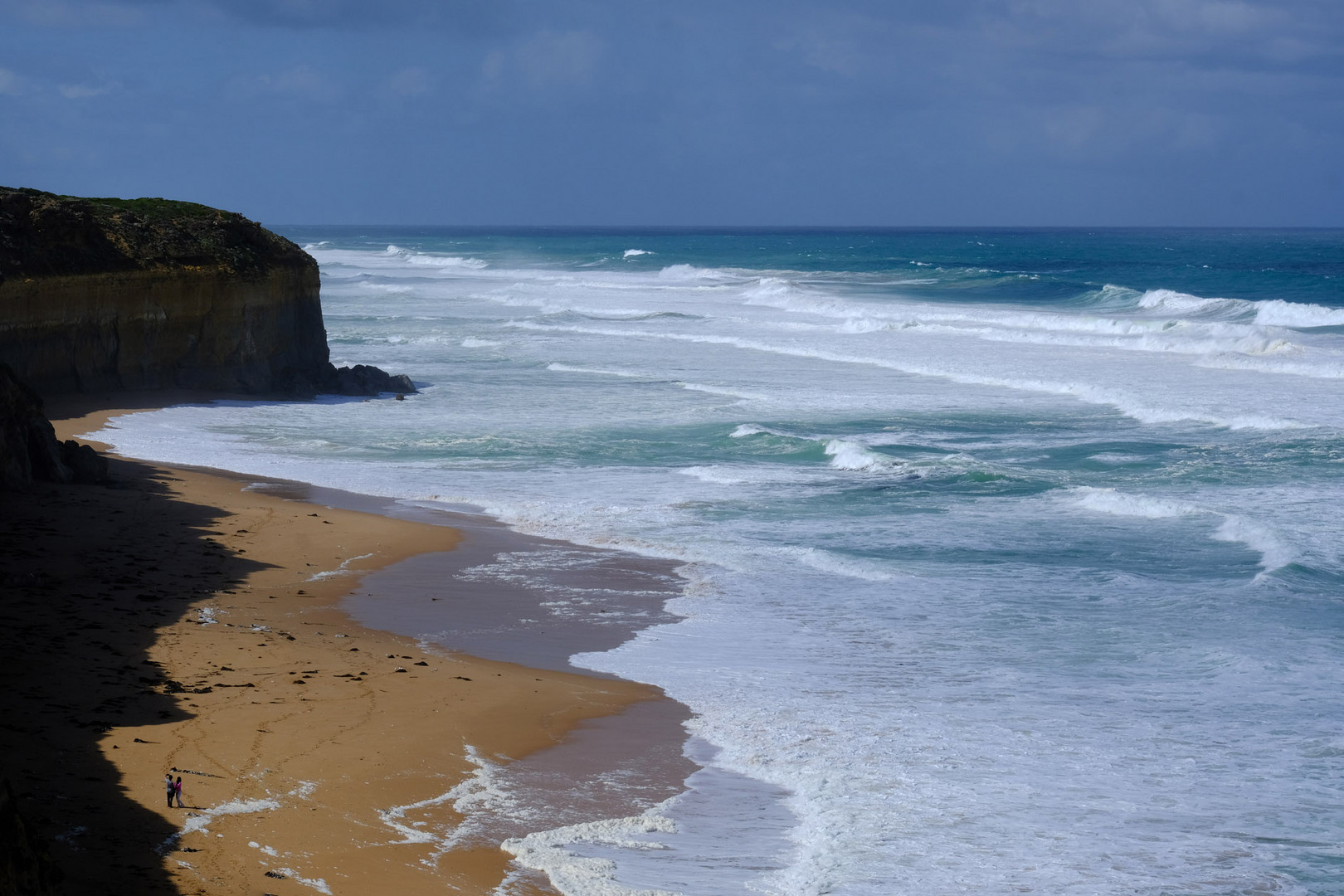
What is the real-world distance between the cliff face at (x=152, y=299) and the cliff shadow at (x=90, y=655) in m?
7.89

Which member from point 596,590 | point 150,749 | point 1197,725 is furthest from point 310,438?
point 1197,725

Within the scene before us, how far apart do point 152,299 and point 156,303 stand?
0.15 m

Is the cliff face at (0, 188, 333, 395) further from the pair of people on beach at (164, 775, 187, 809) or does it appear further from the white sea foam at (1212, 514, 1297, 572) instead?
the white sea foam at (1212, 514, 1297, 572)

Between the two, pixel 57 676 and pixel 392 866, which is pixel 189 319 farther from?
pixel 392 866

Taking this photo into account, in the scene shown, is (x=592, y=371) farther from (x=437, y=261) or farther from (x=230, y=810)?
(x=437, y=261)

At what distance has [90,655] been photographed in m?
10.5

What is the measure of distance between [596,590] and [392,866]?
6851mm

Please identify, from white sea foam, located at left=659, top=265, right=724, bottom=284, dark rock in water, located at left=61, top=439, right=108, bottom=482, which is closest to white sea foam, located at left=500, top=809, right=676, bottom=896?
dark rock in water, located at left=61, top=439, right=108, bottom=482

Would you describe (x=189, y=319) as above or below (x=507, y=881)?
above

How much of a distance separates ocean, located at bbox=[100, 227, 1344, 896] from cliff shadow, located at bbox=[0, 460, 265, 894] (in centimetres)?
225

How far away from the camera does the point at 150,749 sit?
862 centimetres

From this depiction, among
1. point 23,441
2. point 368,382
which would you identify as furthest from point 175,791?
point 368,382

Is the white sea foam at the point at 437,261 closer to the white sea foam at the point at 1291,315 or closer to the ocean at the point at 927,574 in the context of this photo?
the ocean at the point at 927,574

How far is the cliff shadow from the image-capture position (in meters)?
6.90
